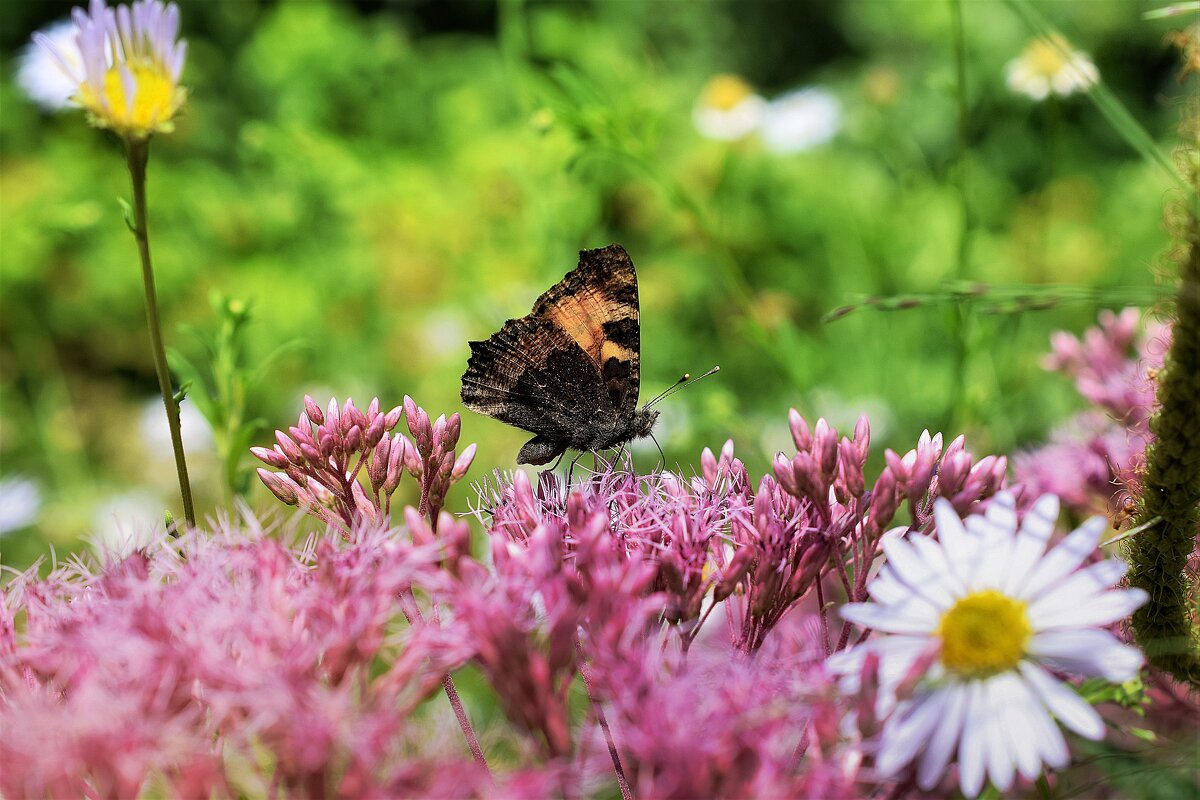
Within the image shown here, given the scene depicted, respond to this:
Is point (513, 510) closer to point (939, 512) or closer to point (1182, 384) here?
point (939, 512)

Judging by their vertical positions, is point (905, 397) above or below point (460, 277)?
below

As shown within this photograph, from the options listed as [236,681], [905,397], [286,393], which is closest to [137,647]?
[236,681]

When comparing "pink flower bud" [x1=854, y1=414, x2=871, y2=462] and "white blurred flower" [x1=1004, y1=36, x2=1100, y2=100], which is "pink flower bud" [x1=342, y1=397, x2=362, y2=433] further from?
"white blurred flower" [x1=1004, y1=36, x2=1100, y2=100]

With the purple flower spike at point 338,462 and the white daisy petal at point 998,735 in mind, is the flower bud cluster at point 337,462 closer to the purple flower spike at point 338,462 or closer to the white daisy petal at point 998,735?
the purple flower spike at point 338,462

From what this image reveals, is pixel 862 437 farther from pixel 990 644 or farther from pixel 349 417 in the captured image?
pixel 349 417

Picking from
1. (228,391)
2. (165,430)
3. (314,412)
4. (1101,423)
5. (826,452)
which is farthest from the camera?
(165,430)

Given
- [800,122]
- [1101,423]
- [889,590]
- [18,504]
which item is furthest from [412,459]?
[800,122]
